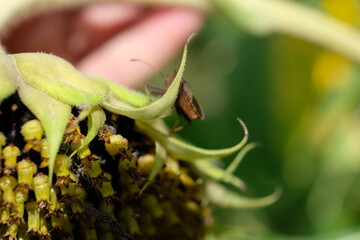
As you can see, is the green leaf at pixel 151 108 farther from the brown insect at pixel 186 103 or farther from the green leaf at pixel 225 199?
the green leaf at pixel 225 199

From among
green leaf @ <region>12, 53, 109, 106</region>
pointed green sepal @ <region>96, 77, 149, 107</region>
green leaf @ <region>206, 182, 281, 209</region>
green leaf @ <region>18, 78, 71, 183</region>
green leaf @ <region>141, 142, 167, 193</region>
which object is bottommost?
green leaf @ <region>206, 182, 281, 209</region>

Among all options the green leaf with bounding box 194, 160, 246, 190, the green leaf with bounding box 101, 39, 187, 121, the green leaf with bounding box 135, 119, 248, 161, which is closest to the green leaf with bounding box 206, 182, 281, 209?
the green leaf with bounding box 194, 160, 246, 190

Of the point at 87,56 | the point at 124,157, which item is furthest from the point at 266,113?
the point at 124,157

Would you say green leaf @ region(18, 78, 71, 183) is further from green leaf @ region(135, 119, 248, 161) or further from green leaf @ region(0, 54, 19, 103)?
green leaf @ region(135, 119, 248, 161)

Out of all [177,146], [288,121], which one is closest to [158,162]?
[177,146]

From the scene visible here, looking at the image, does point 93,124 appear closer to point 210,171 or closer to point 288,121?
point 210,171

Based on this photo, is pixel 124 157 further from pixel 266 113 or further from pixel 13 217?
pixel 266 113

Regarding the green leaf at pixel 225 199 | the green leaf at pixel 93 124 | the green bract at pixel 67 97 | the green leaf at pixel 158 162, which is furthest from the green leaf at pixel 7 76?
the green leaf at pixel 225 199
